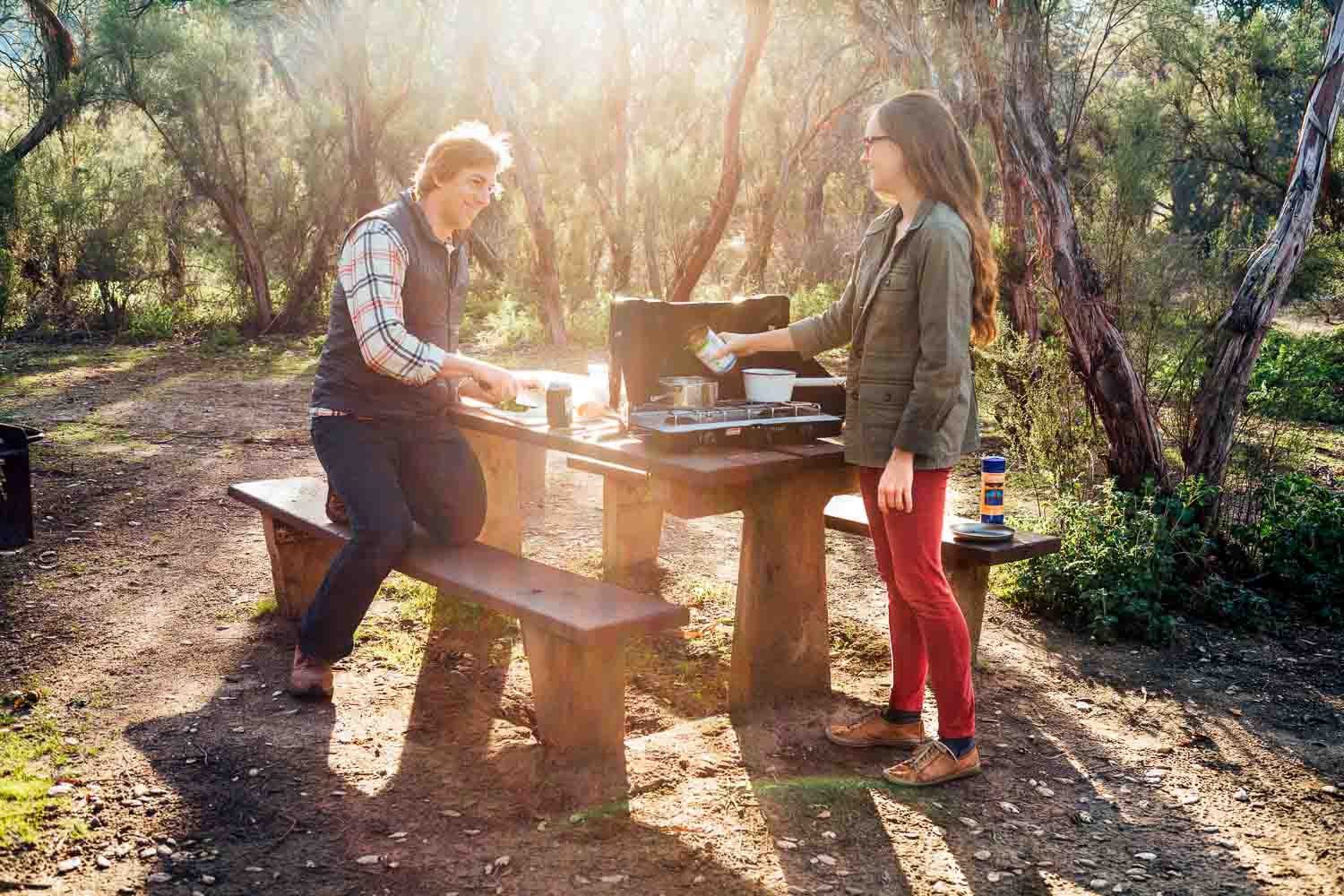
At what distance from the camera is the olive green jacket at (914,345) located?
3182mm

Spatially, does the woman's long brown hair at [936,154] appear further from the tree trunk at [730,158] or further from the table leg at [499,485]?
the tree trunk at [730,158]

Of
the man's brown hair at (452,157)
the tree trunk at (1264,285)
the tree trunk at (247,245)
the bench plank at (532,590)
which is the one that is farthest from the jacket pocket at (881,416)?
the tree trunk at (247,245)

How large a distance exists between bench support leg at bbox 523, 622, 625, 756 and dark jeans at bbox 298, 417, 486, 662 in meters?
0.66

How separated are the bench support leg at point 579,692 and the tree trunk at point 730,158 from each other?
663 cm

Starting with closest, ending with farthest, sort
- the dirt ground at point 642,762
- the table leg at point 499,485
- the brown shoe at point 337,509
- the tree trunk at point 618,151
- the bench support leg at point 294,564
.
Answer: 1. the dirt ground at point 642,762
2. the brown shoe at point 337,509
3. the bench support leg at point 294,564
4. the table leg at point 499,485
5. the tree trunk at point 618,151

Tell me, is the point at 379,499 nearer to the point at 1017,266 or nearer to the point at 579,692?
the point at 579,692

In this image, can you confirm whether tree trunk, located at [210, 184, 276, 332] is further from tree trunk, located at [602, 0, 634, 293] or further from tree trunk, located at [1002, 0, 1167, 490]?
tree trunk, located at [1002, 0, 1167, 490]

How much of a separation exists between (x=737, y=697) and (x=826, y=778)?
1.67ft

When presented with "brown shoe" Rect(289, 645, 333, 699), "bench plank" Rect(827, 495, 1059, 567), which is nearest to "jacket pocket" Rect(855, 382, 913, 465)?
"bench plank" Rect(827, 495, 1059, 567)

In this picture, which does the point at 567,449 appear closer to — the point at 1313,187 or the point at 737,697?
the point at 737,697

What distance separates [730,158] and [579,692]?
25.7ft

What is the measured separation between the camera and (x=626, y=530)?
18.0 ft

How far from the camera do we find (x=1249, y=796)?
3.65m

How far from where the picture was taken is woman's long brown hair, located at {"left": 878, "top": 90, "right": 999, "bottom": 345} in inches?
128
